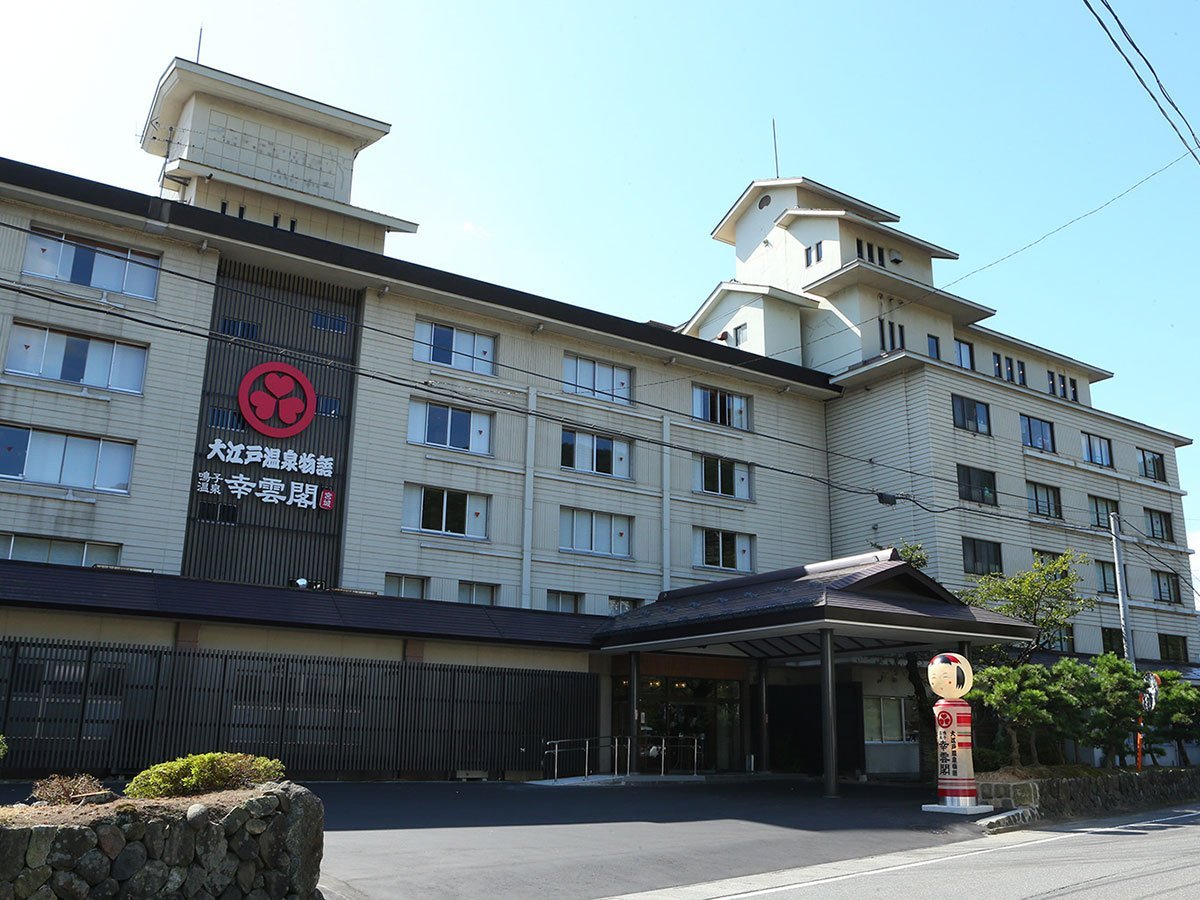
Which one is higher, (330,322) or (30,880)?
(330,322)

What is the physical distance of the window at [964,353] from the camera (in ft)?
126

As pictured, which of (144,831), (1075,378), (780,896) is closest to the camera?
(144,831)

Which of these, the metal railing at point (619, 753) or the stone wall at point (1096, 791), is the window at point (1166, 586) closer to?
the stone wall at point (1096, 791)

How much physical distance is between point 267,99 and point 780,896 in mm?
30725

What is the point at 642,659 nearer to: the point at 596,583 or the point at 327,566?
the point at 596,583

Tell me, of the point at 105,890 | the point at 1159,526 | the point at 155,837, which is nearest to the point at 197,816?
the point at 155,837

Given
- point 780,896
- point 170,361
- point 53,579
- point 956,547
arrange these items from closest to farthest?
point 780,896 < point 53,579 < point 170,361 < point 956,547

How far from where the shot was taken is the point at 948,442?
33.4 meters

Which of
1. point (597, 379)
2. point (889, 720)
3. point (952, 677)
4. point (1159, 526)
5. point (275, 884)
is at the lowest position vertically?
point (275, 884)

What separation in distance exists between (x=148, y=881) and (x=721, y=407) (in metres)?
28.4

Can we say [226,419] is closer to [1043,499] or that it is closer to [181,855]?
[181,855]

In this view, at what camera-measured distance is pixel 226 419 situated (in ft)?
82.9

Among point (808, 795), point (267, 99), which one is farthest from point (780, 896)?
point (267, 99)

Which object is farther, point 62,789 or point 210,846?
point 62,789
